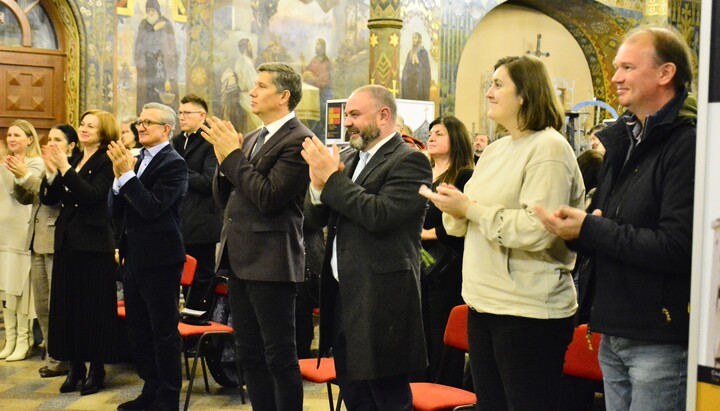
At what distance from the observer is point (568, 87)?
1792cm

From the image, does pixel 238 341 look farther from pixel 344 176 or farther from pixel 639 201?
pixel 639 201

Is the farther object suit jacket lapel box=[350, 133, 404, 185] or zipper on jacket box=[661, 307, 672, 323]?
suit jacket lapel box=[350, 133, 404, 185]

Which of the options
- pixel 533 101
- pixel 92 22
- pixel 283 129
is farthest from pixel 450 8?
pixel 533 101

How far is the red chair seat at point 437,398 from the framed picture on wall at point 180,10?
31.1ft

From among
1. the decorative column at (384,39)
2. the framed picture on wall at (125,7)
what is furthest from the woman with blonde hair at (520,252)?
the framed picture on wall at (125,7)

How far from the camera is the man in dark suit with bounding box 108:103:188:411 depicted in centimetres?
495

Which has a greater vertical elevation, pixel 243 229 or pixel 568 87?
pixel 568 87

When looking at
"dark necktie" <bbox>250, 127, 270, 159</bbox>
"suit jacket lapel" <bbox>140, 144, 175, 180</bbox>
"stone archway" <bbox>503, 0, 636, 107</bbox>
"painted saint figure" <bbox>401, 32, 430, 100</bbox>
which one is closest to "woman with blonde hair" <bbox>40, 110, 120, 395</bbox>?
"suit jacket lapel" <bbox>140, 144, 175, 180</bbox>

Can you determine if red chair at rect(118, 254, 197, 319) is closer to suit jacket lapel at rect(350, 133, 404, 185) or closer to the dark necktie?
the dark necktie

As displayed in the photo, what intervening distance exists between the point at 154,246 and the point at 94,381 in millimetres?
1536

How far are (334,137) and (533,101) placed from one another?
9.51 metres

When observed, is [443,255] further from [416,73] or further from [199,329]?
[416,73]

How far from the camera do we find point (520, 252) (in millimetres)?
2961

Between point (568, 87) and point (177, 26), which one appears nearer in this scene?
point (177, 26)
